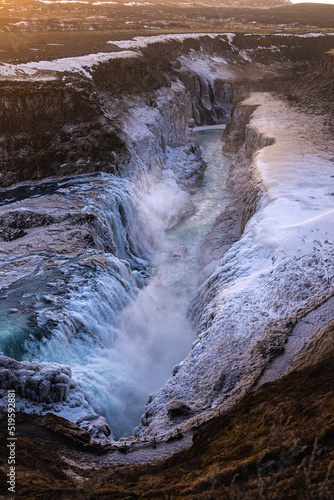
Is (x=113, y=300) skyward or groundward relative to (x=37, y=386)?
skyward

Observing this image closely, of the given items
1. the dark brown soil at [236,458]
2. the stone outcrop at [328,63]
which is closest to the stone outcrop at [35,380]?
the dark brown soil at [236,458]

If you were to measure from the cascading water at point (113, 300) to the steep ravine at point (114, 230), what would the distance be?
0.23 ft

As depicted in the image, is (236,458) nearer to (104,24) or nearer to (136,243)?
(136,243)

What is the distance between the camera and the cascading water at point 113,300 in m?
12.4

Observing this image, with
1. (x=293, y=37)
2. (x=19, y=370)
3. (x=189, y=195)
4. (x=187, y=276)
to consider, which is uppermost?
(x=293, y=37)

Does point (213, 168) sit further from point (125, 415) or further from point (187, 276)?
point (125, 415)

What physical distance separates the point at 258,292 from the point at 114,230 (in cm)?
963

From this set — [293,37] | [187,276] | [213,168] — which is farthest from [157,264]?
[293,37]

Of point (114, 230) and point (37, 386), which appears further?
point (114, 230)

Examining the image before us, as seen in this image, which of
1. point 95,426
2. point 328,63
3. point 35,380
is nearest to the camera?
point 95,426

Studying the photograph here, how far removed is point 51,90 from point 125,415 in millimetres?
19382

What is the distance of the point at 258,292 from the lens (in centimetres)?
1245

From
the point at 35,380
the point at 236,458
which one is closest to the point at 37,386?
the point at 35,380

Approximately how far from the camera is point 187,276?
65.9 feet
